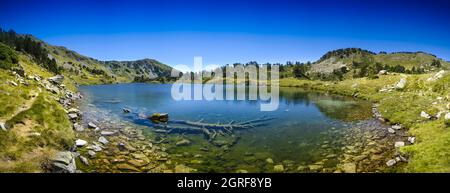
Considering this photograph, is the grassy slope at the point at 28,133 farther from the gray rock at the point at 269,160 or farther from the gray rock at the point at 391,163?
the gray rock at the point at 391,163

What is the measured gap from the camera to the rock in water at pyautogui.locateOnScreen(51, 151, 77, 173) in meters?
10.8

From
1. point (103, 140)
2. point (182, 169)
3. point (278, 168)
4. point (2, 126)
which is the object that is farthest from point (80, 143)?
point (278, 168)

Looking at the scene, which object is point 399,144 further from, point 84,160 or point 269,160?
point 84,160

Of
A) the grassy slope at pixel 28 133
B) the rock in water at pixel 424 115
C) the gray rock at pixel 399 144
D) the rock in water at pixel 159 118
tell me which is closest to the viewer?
the grassy slope at pixel 28 133

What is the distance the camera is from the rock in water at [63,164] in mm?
10781

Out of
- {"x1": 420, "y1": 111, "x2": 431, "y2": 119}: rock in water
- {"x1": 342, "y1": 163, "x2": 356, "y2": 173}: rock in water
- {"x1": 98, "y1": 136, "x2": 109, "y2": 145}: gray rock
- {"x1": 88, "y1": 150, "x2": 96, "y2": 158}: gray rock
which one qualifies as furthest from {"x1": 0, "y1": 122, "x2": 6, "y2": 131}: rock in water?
{"x1": 420, "y1": 111, "x2": 431, "y2": 119}: rock in water

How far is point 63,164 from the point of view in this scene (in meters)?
11.1

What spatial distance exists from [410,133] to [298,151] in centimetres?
953

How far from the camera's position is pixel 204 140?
60.5 feet

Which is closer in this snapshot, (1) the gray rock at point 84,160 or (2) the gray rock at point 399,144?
(1) the gray rock at point 84,160

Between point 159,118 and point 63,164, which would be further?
point 159,118

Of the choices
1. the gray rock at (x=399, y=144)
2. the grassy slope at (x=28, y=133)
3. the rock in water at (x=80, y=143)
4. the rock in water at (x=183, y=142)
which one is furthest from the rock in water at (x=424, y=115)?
the grassy slope at (x=28, y=133)

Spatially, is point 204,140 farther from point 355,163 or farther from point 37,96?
point 37,96
